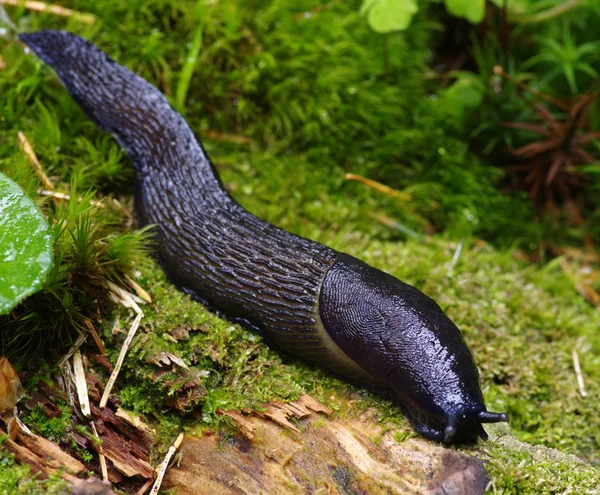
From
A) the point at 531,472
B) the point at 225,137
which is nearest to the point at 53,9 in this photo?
the point at 225,137

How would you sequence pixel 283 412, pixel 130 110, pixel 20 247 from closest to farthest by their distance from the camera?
pixel 20 247
pixel 283 412
pixel 130 110

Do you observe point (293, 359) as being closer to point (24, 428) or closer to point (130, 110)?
point (24, 428)

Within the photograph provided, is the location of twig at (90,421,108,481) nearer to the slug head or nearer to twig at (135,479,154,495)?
twig at (135,479,154,495)

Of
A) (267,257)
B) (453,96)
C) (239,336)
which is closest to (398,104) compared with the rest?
(453,96)

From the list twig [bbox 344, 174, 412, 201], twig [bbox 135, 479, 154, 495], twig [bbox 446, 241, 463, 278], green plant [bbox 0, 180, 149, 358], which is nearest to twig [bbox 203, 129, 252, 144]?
twig [bbox 344, 174, 412, 201]

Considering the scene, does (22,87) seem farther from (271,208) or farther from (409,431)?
(409,431)

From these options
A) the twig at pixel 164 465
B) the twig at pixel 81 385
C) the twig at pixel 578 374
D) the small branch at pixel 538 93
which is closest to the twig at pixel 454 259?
the twig at pixel 578 374
